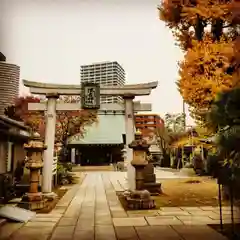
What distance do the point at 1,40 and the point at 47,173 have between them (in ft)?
6.92

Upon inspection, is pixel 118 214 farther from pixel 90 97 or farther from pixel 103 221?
pixel 90 97

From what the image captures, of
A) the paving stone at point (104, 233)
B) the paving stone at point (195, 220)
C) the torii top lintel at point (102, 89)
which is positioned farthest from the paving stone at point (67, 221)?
the torii top lintel at point (102, 89)

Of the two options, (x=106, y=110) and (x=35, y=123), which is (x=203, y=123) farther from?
(x=35, y=123)

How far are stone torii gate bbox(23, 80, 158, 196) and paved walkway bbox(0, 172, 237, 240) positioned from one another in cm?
68

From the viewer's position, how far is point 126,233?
236 cm

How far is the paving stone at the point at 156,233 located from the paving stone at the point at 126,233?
38mm

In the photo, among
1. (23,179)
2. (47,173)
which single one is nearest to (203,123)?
(47,173)

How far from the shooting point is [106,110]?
165 inches

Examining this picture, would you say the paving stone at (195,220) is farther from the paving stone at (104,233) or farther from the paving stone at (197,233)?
the paving stone at (104,233)

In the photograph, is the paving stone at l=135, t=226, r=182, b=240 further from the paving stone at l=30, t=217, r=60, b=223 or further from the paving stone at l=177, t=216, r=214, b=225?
the paving stone at l=30, t=217, r=60, b=223

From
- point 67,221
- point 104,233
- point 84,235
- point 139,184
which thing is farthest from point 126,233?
point 139,184

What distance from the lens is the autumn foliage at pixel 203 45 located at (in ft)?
8.85

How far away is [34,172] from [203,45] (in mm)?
2179

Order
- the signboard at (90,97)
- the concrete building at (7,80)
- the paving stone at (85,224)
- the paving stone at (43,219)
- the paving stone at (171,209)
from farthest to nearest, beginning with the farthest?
the signboard at (90,97), the paving stone at (171,209), the paving stone at (43,219), the paving stone at (85,224), the concrete building at (7,80)
